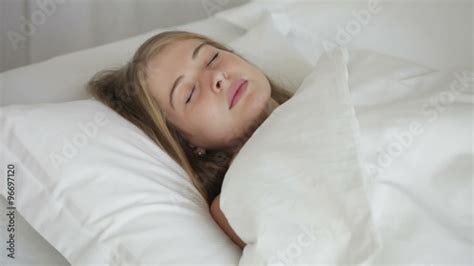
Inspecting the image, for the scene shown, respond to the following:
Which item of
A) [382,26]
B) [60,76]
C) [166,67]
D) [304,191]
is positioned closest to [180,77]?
[166,67]

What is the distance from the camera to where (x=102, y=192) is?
92cm

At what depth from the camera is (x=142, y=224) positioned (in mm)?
881

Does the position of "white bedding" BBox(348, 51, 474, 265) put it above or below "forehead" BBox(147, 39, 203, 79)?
below

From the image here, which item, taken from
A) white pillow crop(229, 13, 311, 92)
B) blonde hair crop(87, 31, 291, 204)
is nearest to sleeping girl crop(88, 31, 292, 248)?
blonde hair crop(87, 31, 291, 204)

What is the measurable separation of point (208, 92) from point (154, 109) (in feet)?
0.37

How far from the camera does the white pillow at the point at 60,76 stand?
1.20m

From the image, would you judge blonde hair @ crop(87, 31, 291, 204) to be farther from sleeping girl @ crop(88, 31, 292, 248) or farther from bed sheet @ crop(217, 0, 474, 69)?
bed sheet @ crop(217, 0, 474, 69)

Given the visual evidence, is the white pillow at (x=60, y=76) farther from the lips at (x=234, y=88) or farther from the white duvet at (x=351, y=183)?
the white duvet at (x=351, y=183)

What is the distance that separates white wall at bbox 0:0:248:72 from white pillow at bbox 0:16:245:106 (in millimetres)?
343

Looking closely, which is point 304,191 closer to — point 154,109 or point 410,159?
point 410,159

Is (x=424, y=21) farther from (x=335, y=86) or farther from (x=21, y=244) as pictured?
(x=21, y=244)

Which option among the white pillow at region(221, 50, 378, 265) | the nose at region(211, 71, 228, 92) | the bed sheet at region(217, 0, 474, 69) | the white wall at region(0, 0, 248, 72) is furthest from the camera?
the white wall at region(0, 0, 248, 72)

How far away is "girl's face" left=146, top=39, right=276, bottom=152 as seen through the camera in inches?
43.1

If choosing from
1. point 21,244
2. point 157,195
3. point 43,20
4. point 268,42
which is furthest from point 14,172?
point 43,20
